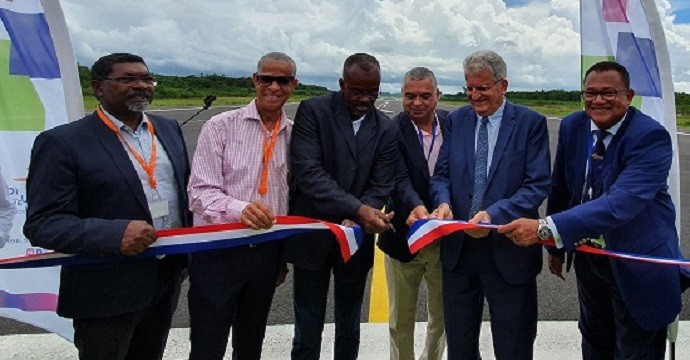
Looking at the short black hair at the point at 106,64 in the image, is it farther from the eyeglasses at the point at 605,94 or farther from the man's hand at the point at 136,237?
the eyeglasses at the point at 605,94

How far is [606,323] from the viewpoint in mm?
3416

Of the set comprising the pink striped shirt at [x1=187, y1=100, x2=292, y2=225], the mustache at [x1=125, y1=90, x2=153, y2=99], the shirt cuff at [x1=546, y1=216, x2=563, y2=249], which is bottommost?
the shirt cuff at [x1=546, y1=216, x2=563, y2=249]

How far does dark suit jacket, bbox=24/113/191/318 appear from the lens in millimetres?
2646

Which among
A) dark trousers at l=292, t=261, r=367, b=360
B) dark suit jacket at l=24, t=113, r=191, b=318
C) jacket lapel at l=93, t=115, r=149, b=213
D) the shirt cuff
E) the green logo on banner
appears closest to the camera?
dark suit jacket at l=24, t=113, r=191, b=318

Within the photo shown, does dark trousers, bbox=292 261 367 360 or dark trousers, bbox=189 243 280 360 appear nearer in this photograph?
dark trousers, bbox=189 243 280 360

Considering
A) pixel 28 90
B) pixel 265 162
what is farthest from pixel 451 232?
pixel 28 90

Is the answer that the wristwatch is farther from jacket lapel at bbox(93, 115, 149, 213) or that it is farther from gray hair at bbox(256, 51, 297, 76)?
jacket lapel at bbox(93, 115, 149, 213)

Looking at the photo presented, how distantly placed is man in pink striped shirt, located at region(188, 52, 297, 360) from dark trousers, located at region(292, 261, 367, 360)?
0.78 ft

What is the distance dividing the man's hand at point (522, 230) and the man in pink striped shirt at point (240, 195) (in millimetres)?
1245

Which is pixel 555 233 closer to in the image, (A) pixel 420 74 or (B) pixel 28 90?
(A) pixel 420 74

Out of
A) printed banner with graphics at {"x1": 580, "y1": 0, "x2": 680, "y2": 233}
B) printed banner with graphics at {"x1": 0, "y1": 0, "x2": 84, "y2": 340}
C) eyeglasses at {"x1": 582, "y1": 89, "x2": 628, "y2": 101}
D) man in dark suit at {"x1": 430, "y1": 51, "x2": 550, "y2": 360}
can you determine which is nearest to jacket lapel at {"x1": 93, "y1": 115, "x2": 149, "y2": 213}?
printed banner with graphics at {"x1": 0, "y1": 0, "x2": 84, "y2": 340}

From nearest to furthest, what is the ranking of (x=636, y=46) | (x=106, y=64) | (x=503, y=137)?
(x=106, y=64), (x=503, y=137), (x=636, y=46)

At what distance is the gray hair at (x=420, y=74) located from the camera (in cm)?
376

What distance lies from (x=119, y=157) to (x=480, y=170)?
195cm
